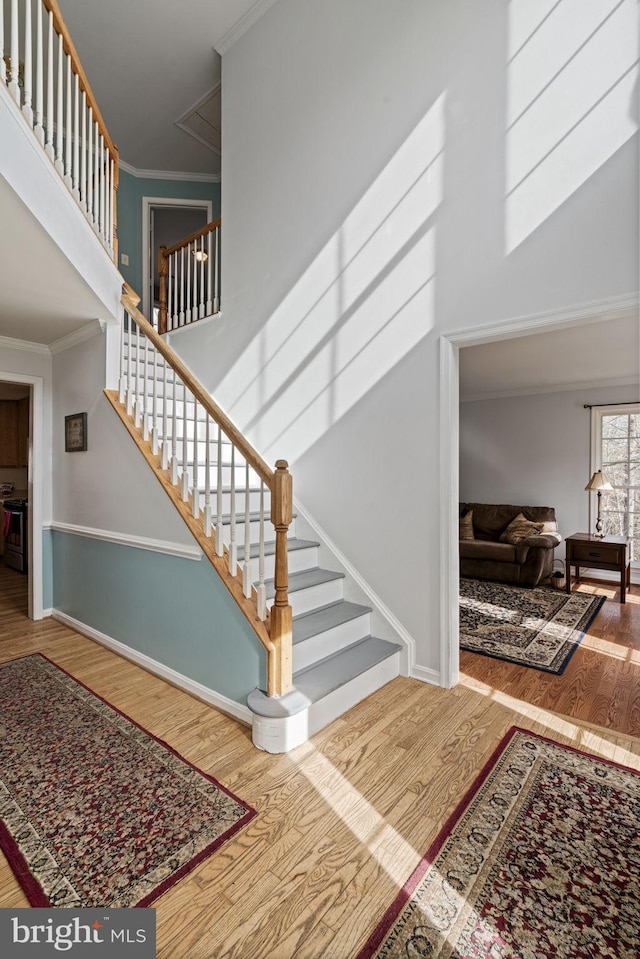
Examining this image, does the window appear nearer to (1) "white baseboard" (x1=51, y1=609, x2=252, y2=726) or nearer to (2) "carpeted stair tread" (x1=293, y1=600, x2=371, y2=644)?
(2) "carpeted stair tread" (x1=293, y1=600, x2=371, y2=644)

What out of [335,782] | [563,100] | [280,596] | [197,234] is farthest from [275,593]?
[197,234]

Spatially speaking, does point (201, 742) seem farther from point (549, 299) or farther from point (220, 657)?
point (549, 299)

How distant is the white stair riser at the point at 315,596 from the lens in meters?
2.95

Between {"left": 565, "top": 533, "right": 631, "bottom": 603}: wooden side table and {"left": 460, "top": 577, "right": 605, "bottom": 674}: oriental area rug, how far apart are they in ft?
1.05

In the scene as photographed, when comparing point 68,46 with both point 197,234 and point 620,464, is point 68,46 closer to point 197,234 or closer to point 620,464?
point 197,234

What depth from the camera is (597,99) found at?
233cm

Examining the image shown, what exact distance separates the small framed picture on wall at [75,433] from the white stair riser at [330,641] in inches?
95.3

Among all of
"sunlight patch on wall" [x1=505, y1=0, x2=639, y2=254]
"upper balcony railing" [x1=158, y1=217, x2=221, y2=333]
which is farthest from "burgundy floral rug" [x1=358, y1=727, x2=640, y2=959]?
"upper balcony railing" [x1=158, y1=217, x2=221, y2=333]

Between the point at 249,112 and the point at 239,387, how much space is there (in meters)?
2.40

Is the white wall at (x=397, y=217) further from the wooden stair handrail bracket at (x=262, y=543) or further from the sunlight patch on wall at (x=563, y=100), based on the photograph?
the wooden stair handrail bracket at (x=262, y=543)

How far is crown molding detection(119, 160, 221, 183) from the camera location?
6.14 metres

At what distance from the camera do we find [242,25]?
160 inches

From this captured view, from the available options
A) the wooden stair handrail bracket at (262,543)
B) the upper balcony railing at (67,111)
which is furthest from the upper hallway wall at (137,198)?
the wooden stair handrail bracket at (262,543)

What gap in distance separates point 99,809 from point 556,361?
5.42 metres
